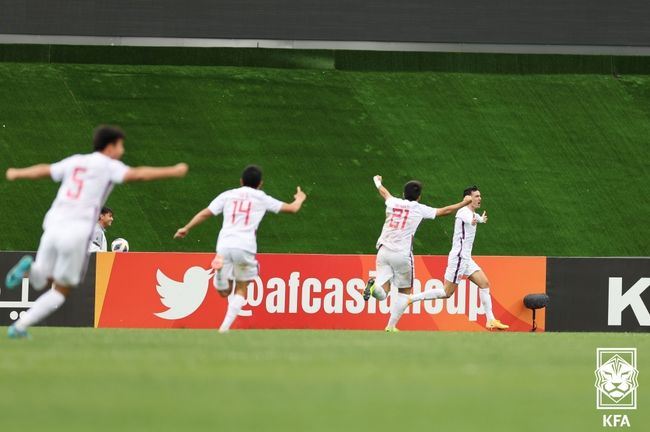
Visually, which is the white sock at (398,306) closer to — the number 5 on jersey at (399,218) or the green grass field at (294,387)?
the number 5 on jersey at (399,218)

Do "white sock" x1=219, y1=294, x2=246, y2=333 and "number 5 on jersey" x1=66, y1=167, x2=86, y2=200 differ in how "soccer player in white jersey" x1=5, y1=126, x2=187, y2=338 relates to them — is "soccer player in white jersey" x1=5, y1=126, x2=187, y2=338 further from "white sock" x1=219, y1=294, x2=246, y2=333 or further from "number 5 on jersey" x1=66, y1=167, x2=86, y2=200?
"white sock" x1=219, y1=294, x2=246, y2=333

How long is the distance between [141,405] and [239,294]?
9.32m

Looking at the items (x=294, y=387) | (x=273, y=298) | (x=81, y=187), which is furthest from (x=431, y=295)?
(x=294, y=387)

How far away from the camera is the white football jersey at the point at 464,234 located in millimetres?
22859

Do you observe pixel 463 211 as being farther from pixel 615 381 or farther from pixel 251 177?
pixel 615 381

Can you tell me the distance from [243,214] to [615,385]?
775cm

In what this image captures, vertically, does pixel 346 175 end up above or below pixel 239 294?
above

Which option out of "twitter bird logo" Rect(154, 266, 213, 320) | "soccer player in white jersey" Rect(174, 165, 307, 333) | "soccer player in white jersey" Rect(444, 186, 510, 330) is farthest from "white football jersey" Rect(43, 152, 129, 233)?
"twitter bird logo" Rect(154, 266, 213, 320)

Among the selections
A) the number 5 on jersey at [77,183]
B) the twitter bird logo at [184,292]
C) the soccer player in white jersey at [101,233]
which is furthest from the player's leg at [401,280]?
the number 5 on jersey at [77,183]

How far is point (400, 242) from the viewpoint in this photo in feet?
69.6

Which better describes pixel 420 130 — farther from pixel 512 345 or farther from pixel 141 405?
pixel 141 405

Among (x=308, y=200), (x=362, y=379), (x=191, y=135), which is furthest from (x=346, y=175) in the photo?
(x=362, y=379)

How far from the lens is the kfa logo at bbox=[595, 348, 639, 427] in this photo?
895 cm

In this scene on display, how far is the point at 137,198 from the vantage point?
34.2m
